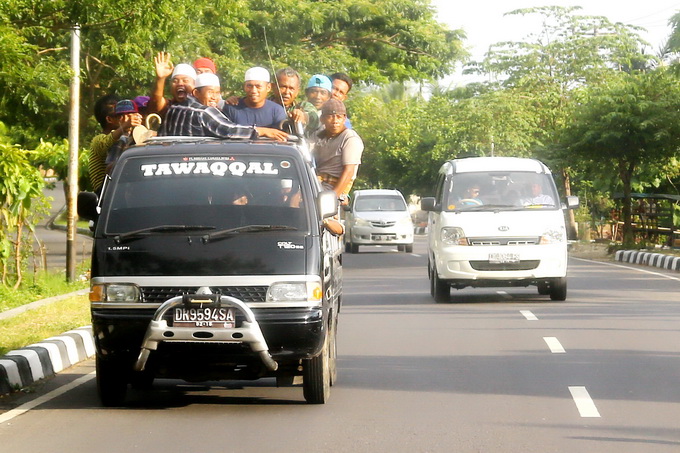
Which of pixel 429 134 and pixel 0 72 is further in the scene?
pixel 429 134

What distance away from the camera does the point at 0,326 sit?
13789mm

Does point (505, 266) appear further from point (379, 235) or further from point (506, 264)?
point (379, 235)

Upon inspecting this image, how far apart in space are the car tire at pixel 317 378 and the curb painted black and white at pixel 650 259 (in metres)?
19.1

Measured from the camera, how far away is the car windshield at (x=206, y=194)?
9086 mm

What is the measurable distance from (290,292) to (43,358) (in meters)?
3.19

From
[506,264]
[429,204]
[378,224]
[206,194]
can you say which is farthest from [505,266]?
[378,224]

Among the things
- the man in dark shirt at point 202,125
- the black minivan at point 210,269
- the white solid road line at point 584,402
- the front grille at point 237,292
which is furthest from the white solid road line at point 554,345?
the front grille at point 237,292

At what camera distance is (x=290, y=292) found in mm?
8766

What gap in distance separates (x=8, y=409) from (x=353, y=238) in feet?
89.4

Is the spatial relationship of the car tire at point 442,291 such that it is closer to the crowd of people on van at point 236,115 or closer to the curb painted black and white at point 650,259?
the crowd of people on van at point 236,115

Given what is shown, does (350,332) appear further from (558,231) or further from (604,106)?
(604,106)

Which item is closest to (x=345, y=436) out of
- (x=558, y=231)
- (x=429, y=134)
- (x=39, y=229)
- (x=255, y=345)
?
(x=255, y=345)

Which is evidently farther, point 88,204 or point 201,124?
point 201,124

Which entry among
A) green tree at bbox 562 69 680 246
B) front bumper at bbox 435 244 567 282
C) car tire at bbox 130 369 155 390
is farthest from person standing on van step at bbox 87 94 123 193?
green tree at bbox 562 69 680 246
